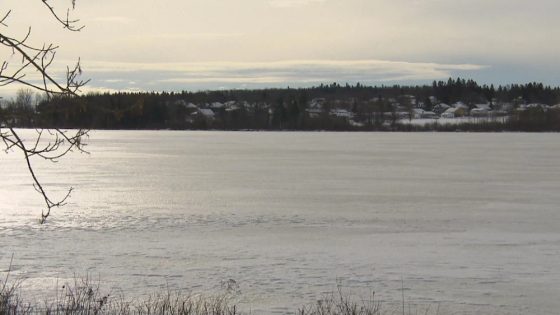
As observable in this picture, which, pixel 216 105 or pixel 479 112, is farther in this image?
Answer: pixel 216 105

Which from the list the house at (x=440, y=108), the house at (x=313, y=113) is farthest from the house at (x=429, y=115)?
the house at (x=313, y=113)

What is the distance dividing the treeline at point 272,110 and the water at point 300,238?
5.61 feet

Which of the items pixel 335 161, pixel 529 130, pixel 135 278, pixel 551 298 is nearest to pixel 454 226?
pixel 551 298

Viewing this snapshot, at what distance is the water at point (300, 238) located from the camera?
22.8 ft

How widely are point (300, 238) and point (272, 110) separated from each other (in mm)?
97333

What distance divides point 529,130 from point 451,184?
60266 millimetres

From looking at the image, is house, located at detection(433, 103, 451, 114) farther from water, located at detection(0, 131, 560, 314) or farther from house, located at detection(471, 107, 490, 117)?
water, located at detection(0, 131, 560, 314)

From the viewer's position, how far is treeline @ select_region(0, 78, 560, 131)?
9.87 ft

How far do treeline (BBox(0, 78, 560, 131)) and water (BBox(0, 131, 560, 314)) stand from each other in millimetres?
1711

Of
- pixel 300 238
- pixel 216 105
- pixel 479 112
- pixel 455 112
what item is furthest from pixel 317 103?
pixel 300 238

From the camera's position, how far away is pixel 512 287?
6.96 m

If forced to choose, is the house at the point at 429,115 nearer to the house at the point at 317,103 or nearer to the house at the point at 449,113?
the house at the point at 449,113

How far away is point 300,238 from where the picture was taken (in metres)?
9.62

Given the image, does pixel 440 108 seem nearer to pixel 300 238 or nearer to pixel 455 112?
pixel 455 112
